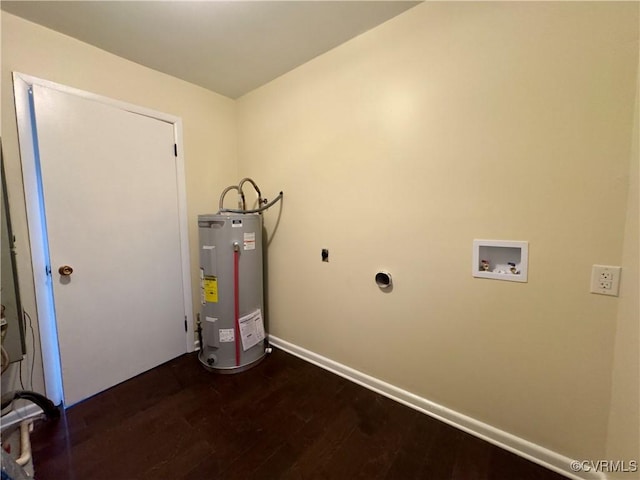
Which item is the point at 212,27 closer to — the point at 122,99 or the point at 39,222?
the point at 122,99

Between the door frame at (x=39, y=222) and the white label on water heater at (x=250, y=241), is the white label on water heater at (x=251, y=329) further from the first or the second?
the door frame at (x=39, y=222)

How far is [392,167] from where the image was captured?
5.14 ft

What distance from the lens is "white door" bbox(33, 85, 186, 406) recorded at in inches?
61.3

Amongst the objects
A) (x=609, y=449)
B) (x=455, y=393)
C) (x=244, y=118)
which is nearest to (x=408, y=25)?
(x=244, y=118)

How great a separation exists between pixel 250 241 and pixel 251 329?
2.38 ft

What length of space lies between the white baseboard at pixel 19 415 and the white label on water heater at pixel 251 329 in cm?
125

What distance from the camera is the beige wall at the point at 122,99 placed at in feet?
4.67

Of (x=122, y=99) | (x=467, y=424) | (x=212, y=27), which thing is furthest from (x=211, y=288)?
(x=467, y=424)

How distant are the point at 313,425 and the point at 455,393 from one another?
0.86m

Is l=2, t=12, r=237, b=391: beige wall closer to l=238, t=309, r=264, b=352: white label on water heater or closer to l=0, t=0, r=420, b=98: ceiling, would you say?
l=0, t=0, r=420, b=98: ceiling

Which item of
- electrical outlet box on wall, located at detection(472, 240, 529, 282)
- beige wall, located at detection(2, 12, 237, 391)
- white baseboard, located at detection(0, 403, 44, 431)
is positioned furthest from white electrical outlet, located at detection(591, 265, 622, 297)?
Answer: white baseboard, located at detection(0, 403, 44, 431)

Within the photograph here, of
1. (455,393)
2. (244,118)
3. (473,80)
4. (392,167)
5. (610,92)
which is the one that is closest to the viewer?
(610,92)

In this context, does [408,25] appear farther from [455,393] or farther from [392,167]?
[455,393]

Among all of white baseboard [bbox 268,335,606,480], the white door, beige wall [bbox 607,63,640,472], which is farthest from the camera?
the white door
